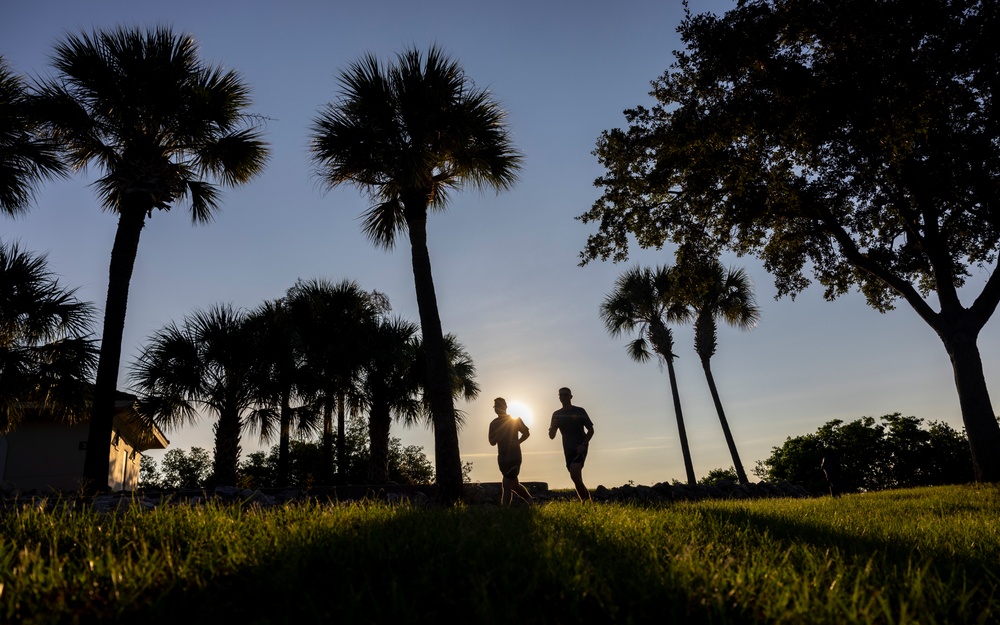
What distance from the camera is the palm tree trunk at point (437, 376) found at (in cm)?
1159

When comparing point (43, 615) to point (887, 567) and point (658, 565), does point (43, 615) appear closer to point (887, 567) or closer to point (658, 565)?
point (658, 565)

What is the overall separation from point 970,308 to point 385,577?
1705cm

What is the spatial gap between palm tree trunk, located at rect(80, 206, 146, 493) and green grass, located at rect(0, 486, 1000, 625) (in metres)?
9.45

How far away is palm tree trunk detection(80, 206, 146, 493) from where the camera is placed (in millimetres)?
12016

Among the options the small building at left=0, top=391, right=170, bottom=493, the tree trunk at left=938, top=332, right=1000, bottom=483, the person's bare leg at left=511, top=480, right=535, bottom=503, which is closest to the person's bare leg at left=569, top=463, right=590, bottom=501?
the person's bare leg at left=511, top=480, right=535, bottom=503

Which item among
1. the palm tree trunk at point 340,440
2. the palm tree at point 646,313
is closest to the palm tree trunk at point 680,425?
the palm tree at point 646,313

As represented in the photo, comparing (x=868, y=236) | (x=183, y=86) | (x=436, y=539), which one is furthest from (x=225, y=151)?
(x=868, y=236)

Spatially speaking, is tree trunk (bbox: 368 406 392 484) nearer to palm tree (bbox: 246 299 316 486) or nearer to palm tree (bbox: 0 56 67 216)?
palm tree (bbox: 246 299 316 486)

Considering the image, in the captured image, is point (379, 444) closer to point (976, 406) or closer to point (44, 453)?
point (44, 453)

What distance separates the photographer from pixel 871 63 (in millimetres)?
12484

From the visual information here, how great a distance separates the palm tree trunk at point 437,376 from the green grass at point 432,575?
730 centimetres

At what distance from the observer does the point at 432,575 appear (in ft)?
9.34

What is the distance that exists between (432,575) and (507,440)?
719cm

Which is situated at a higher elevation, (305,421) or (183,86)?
(183,86)
